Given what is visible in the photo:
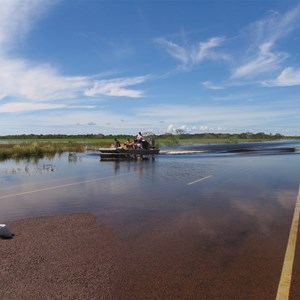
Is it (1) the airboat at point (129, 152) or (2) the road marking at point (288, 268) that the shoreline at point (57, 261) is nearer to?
(2) the road marking at point (288, 268)

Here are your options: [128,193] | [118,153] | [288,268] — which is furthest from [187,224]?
[118,153]

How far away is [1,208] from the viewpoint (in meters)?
9.77

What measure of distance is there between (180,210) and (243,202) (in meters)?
2.04

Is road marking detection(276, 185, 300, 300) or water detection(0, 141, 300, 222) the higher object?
road marking detection(276, 185, 300, 300)

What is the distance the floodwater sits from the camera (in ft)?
15.6

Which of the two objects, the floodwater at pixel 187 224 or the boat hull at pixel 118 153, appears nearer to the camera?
Answer: the floodwater at pixel 187 224

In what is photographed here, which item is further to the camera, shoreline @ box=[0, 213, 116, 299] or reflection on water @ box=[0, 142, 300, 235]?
reflection on water @ box=[0, 142, 300, 235]

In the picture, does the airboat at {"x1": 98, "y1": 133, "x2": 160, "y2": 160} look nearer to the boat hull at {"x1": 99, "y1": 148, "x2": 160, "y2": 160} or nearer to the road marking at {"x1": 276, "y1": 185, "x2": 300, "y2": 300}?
the boat hull at {"x1": 99, "y1": 148, "x2": 160, "y2": 160}

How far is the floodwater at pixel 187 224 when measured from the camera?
475 cm

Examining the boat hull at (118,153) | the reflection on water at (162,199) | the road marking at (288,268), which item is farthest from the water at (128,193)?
the boat hull at (118,153)

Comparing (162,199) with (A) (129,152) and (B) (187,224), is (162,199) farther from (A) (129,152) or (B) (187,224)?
(A) (129,152)

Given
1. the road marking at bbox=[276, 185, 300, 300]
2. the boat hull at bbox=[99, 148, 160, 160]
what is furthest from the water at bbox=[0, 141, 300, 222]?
the boat hull at bbox=[99, 148, 160, 160]

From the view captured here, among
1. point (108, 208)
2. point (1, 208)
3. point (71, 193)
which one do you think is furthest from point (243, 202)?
point (1, 208)

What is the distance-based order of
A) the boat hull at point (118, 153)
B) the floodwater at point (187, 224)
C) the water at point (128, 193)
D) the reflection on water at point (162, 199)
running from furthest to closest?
the boat hull at point (118, 153) < the water at point (128, 193) < the reflection on water at point (162, 199) < the floodwater at point (187, 224)
